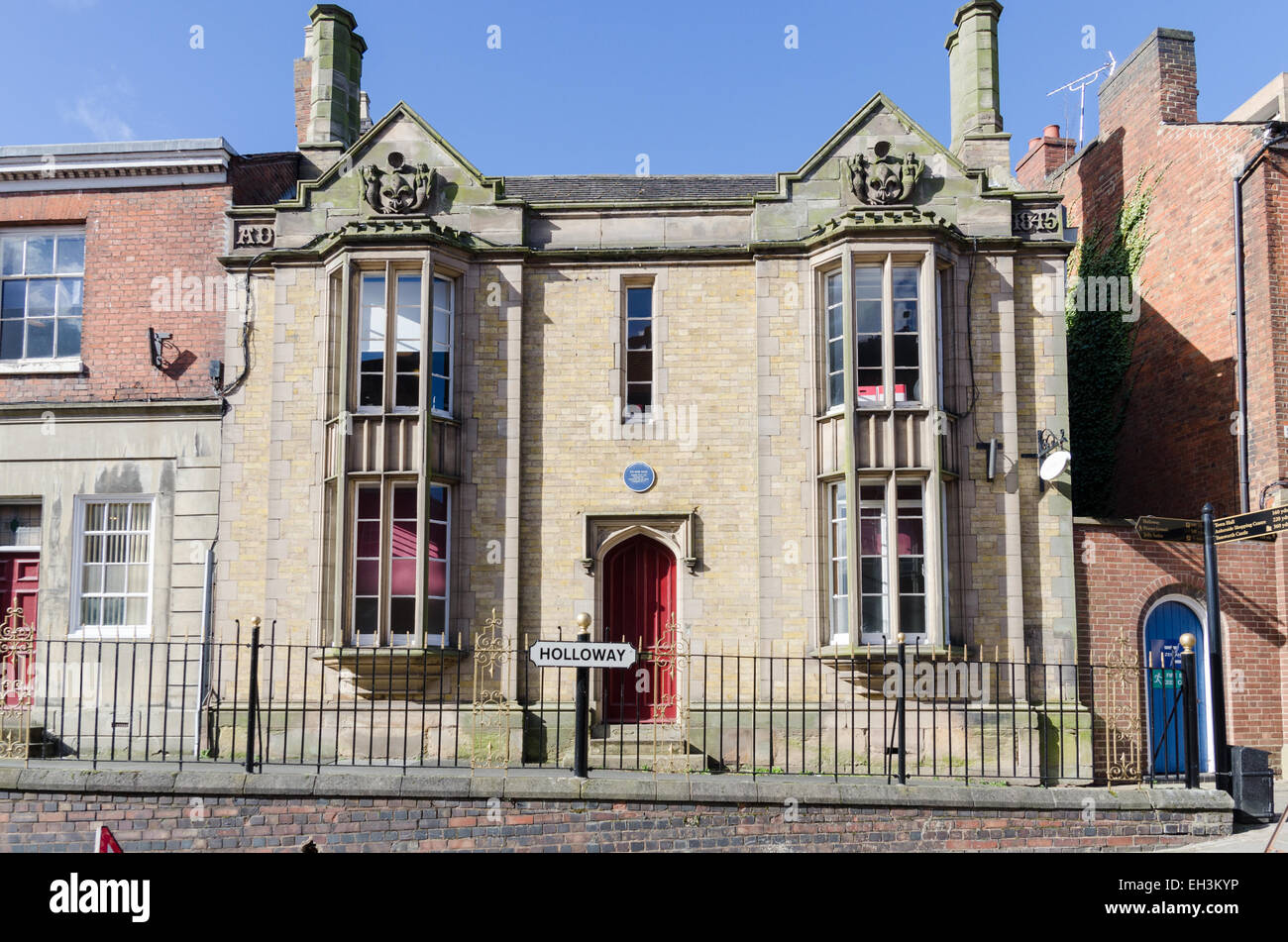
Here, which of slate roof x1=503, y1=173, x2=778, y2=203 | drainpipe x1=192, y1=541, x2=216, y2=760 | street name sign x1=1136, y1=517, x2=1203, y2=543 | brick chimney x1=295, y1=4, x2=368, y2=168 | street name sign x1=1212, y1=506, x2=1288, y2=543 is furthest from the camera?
slate roof x1=503, y1=173, x2=778, y2=203

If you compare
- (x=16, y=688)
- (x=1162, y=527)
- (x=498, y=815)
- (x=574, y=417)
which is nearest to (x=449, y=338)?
(x=574, y=417)

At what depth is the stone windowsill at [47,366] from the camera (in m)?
17.1

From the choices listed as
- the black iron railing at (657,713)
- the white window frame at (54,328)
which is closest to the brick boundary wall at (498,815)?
the black iron railing at (657,713)

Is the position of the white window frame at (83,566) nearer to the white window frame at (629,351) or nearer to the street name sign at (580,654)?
the white window frame at (629,351)

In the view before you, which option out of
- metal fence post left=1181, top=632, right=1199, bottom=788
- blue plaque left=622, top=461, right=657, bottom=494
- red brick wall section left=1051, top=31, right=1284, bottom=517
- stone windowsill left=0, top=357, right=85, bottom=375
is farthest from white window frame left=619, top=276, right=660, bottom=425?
red brick wall section left=1051, top=31, right=1284, bottom=517

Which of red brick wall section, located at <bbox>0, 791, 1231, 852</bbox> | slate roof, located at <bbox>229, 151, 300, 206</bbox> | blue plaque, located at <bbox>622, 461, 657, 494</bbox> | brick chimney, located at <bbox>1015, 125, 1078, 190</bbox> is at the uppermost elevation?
brick chimney, located at <bbox>1015, 125, 1078, 190</bbox>

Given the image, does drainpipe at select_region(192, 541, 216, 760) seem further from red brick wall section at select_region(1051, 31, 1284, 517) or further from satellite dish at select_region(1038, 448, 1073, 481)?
red brick wall section at select_region(1051, 31, 1284, 517)

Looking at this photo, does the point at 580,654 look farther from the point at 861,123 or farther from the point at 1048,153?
the point at 1048,153

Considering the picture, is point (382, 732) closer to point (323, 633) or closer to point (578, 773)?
point (323, 633)

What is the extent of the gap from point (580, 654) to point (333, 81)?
10390mm

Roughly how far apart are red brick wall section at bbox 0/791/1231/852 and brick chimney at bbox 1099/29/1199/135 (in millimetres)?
12841

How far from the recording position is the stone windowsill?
17.1 m

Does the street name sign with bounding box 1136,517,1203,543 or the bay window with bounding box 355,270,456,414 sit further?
the bay window with bounding box 355,270,456,414
